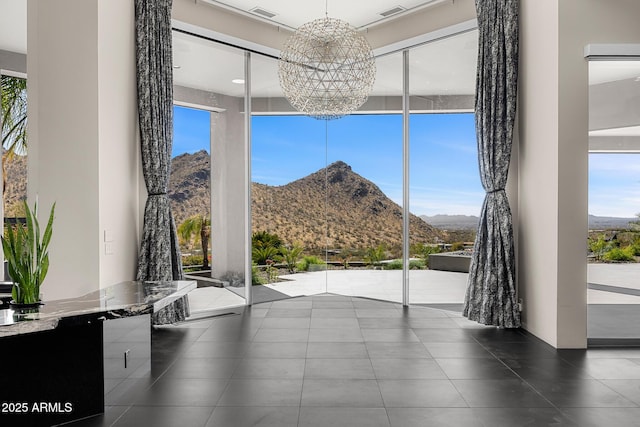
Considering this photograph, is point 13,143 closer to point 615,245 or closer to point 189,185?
point 189,185

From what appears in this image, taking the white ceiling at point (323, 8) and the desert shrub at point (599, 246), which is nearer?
the desert shrub at point (599, 246)

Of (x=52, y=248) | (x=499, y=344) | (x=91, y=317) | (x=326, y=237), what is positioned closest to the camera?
(x=91, y=317)

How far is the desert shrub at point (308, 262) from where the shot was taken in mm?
7387

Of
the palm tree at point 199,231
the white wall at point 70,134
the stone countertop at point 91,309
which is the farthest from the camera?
the palm tree at point 199,231

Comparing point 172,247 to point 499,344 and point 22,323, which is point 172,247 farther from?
point 499,344

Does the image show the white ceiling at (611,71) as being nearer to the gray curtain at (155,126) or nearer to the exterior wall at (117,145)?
the gray curtain at (155,126)

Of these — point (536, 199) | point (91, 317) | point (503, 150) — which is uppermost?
point (503, 150)

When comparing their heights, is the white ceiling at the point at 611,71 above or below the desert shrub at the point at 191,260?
above

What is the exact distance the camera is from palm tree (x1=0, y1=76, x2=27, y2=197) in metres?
7.08

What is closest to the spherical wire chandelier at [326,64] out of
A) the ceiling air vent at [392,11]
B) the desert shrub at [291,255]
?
the ceiling air vent at [392,11]

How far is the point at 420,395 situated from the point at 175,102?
432 centimetres

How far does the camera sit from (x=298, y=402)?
10.5 ft

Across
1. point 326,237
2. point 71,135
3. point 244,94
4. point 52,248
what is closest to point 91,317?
point 52,248

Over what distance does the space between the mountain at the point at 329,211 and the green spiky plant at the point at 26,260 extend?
388 cm
